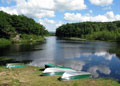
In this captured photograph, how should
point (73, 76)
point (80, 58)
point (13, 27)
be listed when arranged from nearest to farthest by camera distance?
point (73, 76) → point (80, 58) → point (13, 27)

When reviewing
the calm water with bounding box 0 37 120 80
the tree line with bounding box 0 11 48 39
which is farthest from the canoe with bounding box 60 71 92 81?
the tree line with bounding box 0 11 48 39

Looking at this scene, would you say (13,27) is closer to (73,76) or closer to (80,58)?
(80,58)

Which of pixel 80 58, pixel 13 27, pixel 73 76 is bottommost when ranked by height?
pixel 80 58

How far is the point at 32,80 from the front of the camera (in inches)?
632

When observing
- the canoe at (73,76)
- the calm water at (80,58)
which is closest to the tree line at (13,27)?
the calm water at (80,58)

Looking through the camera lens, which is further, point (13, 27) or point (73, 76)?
point (13, 27)

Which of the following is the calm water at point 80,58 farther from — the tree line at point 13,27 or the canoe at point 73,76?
the tree line at point 13,27

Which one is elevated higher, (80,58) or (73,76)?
(73,76)

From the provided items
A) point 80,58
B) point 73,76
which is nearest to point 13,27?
point 80,58

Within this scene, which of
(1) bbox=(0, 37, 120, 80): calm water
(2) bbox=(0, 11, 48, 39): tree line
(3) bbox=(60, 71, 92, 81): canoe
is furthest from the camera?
(2) bbox=(0, 11, 48, 39): tree line

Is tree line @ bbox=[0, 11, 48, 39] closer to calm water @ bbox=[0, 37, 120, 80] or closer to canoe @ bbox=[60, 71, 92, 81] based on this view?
calm water @ bbox=[0, 37, 120, 80]

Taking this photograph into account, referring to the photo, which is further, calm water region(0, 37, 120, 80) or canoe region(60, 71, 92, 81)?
calm water region(0, 37, 120, 80)

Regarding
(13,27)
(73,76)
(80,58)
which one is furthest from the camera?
(13,27)

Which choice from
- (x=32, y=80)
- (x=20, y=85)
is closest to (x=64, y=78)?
(x=32, y=80)
